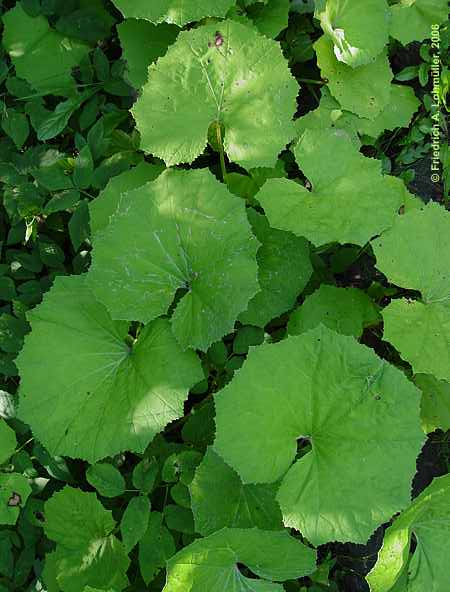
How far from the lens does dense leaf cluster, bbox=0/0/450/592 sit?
2057mm

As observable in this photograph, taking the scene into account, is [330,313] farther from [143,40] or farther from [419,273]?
[143,40]

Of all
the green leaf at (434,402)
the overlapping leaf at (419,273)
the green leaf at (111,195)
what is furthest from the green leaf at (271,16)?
the green leaf at (434,402)

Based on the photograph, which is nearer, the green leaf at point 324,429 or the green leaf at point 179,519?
the green leaf at point 324,429

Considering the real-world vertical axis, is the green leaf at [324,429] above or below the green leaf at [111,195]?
below

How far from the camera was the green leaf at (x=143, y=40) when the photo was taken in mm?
2800

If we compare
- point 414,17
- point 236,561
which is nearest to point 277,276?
point 236,561

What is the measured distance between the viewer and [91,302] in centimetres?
246

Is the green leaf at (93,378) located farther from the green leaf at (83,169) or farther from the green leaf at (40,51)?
the green leaf at (40,51)

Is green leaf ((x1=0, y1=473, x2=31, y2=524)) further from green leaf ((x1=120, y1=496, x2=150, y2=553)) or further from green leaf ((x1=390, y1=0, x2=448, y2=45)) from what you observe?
green leaf ((x1=390, y1=0, x2=448, y2=45))

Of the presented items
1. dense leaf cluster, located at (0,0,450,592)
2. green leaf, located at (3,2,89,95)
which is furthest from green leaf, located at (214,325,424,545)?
green leaf, located at (3,2,89,95)

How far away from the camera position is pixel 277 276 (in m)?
2.49

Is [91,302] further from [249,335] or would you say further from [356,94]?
[356,94]

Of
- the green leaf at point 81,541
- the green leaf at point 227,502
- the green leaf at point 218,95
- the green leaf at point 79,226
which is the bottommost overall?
the green leaf at point 81,541

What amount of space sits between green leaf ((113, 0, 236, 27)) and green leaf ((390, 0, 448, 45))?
78cm
